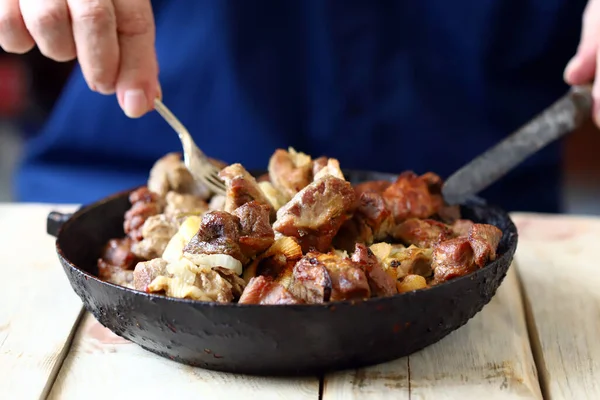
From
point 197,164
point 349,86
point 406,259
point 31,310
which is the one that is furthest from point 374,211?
point 349,86

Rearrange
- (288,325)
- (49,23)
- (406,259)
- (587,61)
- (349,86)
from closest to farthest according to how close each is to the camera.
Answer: (288,325) < (406,259) < (49,23) < (587,61) < (349,86)

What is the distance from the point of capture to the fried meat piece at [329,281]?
3.86ft

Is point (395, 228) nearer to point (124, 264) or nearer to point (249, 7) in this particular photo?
point (124, 264)

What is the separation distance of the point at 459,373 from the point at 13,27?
1.10 m

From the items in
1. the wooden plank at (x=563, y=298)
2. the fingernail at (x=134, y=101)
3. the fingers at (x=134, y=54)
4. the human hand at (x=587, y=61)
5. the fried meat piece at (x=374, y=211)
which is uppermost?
the fingers at (x=134, y=54)

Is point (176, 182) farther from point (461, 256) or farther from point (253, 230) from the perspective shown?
point (461, 256)

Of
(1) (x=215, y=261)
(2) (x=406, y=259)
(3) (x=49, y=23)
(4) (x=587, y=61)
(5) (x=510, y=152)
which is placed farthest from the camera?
(4) (x=587, y=61)

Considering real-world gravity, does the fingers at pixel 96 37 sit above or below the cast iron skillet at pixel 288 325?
above

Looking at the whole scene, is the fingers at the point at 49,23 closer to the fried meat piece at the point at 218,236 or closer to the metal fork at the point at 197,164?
the metal fork at the point at 197,164

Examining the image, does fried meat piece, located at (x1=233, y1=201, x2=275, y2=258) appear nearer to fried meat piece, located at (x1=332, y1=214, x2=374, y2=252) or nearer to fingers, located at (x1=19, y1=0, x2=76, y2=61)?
fried meat piece, located at (x1=332, y1=214, x2=374, y2=252)

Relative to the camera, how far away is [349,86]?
239 cm

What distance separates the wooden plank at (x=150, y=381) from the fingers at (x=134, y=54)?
0.54 meters

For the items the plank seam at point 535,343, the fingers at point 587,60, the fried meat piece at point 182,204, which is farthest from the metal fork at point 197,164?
the fingers at point 587,60

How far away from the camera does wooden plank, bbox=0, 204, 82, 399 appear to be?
132cm
